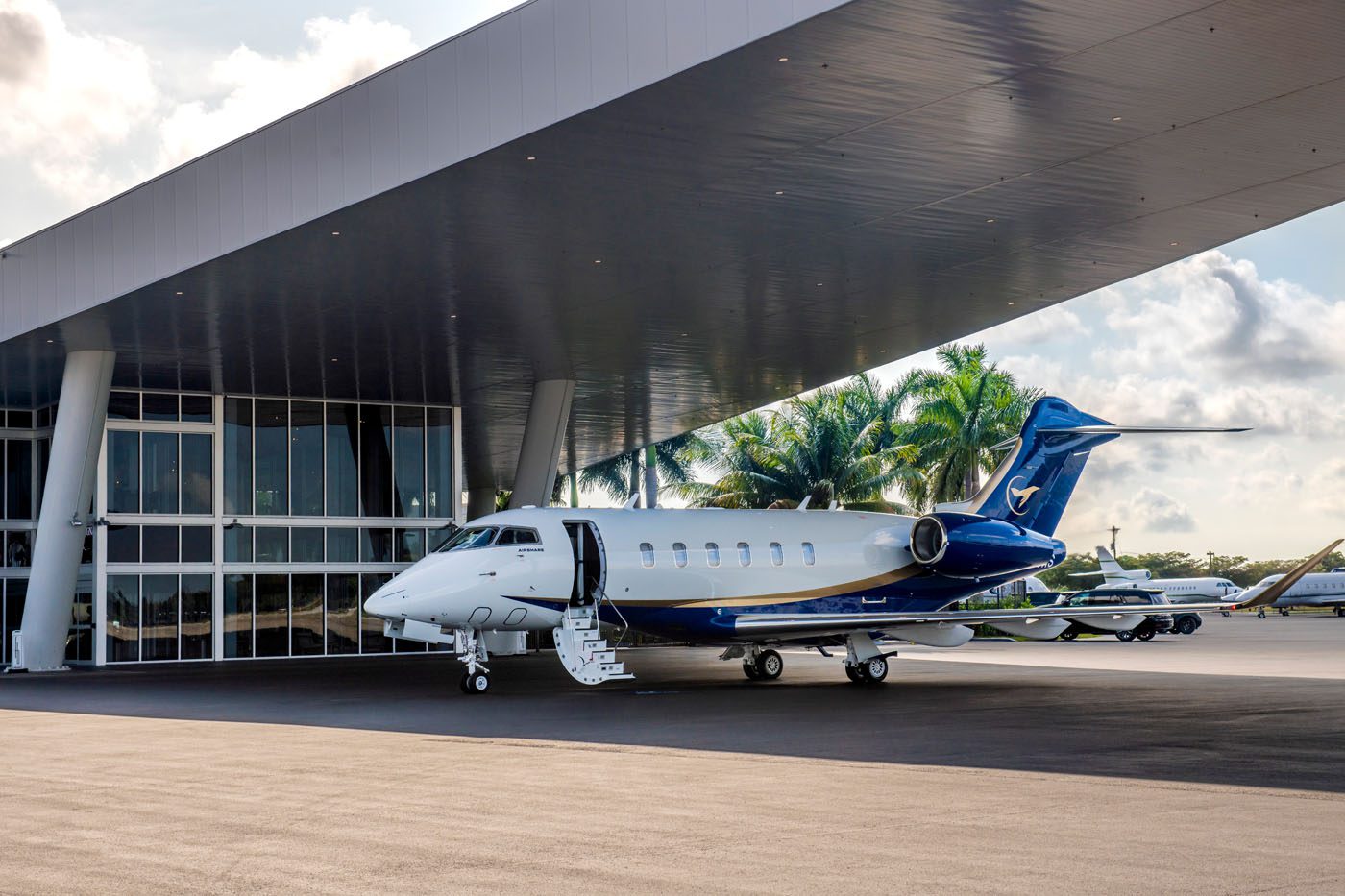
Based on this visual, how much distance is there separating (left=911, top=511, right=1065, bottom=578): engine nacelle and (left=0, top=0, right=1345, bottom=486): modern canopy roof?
181 inches

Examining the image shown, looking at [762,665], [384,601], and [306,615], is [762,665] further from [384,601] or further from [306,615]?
[306,615]

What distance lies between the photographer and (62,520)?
30.0m

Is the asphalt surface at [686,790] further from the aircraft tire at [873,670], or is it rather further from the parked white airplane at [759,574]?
the aircraft tire at [873,670]

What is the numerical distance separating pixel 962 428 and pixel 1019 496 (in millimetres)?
31118

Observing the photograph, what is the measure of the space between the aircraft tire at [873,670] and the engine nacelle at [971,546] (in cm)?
211

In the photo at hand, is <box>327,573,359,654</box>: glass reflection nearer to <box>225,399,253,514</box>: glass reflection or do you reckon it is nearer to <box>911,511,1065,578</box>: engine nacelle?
<box>225,399,253,514</box>: glass reflection

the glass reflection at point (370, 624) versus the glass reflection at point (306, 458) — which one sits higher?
the glass reflection at point (306, 458)

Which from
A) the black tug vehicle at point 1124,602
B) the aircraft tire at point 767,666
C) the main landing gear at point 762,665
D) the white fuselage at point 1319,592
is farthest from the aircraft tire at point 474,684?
the white fuselage at point 1319,592

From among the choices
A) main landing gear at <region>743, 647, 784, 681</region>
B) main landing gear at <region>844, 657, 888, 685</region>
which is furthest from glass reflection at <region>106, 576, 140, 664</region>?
main landing gear at <region>844, 657, 888, 685</region>

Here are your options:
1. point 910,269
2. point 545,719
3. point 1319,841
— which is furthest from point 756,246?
point 1319,841

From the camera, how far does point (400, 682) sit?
2550 centimetres

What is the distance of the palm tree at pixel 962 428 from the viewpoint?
56312mm

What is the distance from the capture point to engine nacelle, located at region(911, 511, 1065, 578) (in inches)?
954

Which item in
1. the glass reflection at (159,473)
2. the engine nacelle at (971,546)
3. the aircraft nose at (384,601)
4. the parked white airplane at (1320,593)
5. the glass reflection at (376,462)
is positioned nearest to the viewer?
the aircraft nose at (384,601)
